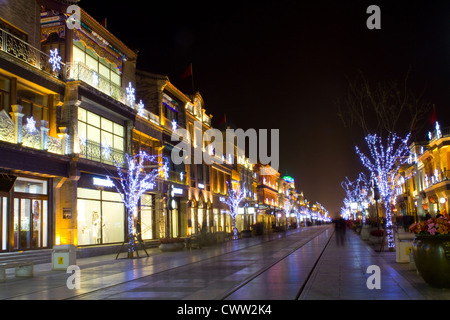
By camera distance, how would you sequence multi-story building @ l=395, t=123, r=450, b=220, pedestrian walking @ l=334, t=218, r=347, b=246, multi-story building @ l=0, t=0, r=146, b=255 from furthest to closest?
multi-story building @ l=395, t=123, r=450, b=220 < pedestrian walking @ l=334, t=218, r=347, b=246 < multi-story building @ l=0, t=0, r=146, b=255

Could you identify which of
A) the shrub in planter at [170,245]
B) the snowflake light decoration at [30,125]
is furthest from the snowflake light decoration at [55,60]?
the shrub in planter at [170,245]

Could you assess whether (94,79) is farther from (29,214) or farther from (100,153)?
(29,214)

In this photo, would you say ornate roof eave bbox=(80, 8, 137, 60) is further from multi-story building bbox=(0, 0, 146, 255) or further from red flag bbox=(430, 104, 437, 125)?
red flag bbox=(430, 104, 437, 125)

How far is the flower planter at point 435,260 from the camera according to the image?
10.4m

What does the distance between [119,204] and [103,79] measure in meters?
7.93

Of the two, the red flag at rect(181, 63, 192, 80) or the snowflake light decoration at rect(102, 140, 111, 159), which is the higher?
the red flag at rect(181, 63, 192, 80)

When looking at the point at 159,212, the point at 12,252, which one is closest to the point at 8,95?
the point at 12,252

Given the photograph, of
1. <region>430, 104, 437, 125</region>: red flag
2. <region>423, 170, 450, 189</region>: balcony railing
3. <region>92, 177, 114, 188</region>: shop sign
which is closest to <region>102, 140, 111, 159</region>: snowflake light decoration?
<region>92, 177, 114, 188</region>: shop sign

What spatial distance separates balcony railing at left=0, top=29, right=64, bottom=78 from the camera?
824 inches

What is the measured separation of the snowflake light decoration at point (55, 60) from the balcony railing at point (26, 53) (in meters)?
0.10

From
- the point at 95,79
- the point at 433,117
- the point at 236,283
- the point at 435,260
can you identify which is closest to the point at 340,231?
the point at 95,79

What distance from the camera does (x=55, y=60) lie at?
24328 mm

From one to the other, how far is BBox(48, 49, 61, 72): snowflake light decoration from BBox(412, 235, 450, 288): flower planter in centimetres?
1972

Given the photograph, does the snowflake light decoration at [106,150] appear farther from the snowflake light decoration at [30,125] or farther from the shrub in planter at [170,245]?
the snowflake light decoration at [30,125]
